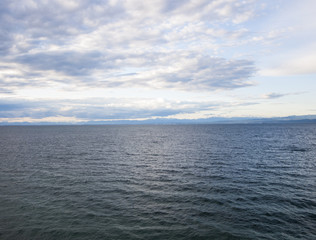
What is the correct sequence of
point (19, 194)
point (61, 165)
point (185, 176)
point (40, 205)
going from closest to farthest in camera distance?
1. point (40, 205)
2. point (19, 194)
3. point (185, 176)
4. point (61, 165)

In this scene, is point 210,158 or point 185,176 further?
point 210,158

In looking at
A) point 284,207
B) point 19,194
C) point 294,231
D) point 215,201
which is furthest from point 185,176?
point 19,194

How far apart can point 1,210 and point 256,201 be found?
101ft

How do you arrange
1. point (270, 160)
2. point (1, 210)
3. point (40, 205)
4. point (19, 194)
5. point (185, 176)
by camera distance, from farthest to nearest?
point (270, 160) < point (185, 176) < point (19, 194) < point (40, 205) < point (1, 210)

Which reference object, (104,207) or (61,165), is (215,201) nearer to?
(104,207)

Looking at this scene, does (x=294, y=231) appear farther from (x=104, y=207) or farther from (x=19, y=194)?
(x=19, y=194)

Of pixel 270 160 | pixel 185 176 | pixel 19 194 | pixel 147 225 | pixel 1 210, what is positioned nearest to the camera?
pixel 147 225

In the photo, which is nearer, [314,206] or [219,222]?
[219,222]

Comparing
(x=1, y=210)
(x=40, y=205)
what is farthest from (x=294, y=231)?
(x=1, y=210)

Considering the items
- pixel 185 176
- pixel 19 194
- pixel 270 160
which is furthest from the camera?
pixel 270 160

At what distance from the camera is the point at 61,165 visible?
5038 cm

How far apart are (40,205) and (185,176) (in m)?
23.8

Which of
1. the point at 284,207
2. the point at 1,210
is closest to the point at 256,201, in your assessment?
the point at 284,207

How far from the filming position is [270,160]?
182 feet
